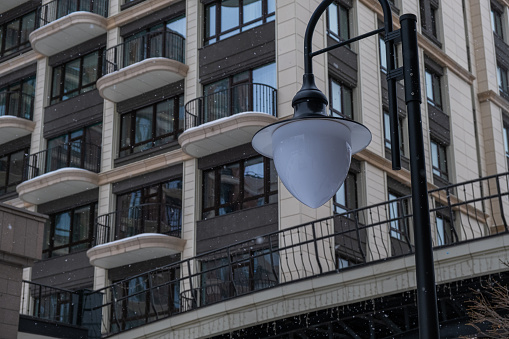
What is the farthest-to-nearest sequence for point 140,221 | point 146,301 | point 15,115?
1. point 15,115
2. point 140,221
3. point 146,301

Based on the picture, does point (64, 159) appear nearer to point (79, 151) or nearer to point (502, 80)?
point (79, 151)

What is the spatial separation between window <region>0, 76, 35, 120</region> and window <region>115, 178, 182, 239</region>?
6.83 metres

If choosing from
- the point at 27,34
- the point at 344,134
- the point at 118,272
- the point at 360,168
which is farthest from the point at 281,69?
the point at 344,134

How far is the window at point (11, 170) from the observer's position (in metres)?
32.0

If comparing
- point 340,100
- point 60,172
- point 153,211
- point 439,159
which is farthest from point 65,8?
point 439,159

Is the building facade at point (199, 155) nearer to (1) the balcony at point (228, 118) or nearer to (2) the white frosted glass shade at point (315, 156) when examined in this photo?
(1) the balcony at point (228, 118)

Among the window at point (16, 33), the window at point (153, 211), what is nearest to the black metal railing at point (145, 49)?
the window at point (153, 211)

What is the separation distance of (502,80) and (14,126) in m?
20.0

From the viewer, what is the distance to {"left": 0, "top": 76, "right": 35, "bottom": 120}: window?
3234 cm

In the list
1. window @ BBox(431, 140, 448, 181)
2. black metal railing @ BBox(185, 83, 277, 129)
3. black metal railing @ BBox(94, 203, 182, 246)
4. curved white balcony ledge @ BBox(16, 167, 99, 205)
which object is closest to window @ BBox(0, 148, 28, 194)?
curved white balcony ledge @ BBox(16, 167, 99, 205)

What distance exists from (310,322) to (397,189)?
378 inches

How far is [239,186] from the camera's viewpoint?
2544cm

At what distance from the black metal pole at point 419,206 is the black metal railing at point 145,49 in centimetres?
2226

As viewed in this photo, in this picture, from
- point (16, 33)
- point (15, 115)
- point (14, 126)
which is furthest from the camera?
point (16, 33)
